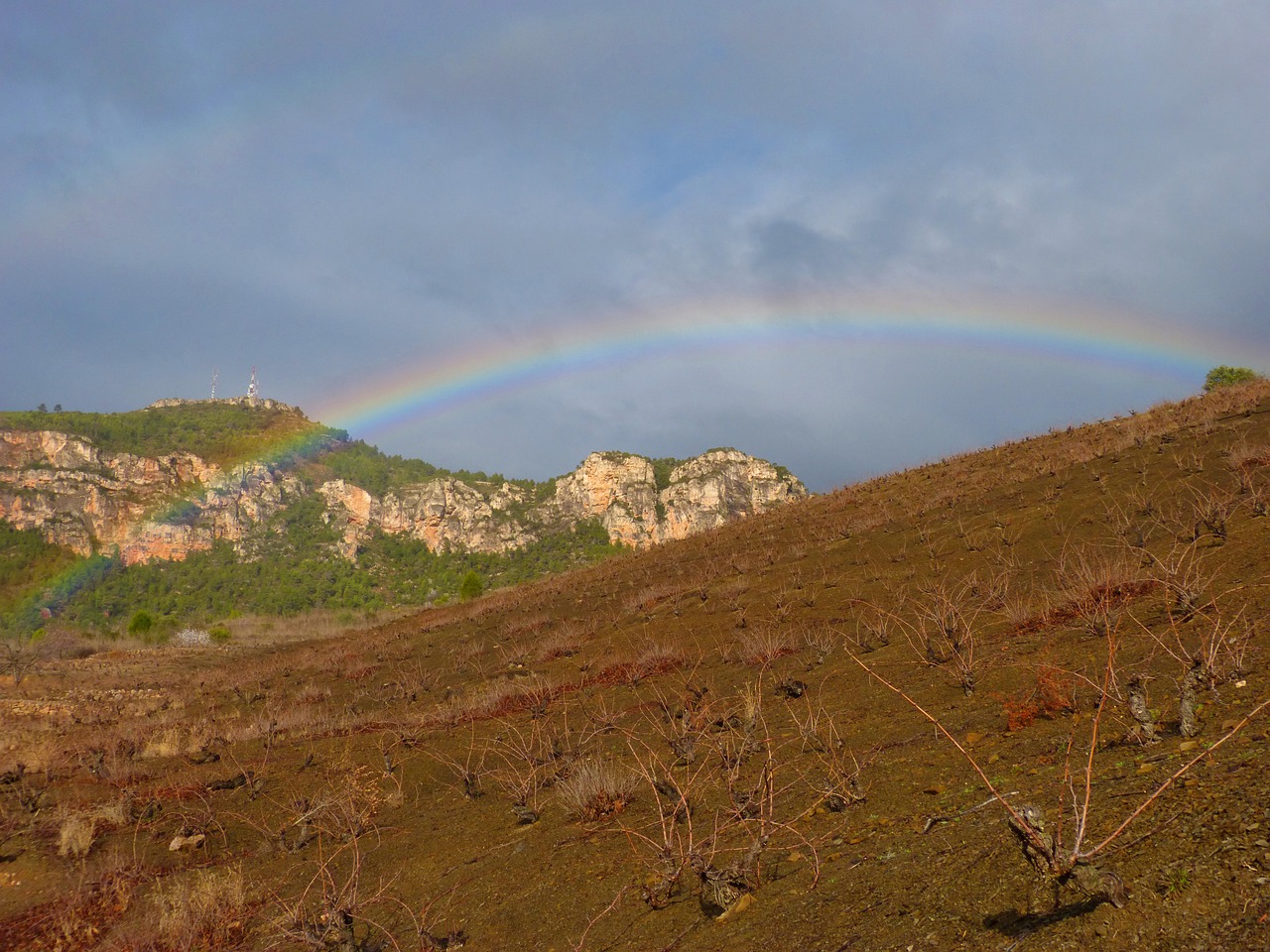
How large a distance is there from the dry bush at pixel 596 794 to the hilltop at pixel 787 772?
0.14 feet

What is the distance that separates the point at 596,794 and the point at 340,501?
126957mm

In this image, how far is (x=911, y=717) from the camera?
21.2 ft

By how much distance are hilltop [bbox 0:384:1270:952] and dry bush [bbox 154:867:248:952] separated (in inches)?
1.6

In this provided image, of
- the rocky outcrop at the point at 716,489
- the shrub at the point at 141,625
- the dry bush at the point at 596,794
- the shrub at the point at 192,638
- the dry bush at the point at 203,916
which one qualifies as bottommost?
the dry bush at the point at 203,916

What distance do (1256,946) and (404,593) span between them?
10040 centimetres

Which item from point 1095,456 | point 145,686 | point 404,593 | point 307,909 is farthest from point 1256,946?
point 404,593

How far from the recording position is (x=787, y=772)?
6078 millimetres

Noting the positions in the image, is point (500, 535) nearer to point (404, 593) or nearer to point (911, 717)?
point (404, 593)

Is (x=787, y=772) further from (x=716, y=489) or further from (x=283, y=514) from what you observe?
(x=283, y=514)

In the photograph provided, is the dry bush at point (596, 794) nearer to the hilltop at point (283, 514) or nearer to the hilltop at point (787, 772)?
the hilltop at point (787, 772)

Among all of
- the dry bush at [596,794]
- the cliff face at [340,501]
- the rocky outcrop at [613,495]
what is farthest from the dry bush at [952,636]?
the rocky outcrop at [613,495]

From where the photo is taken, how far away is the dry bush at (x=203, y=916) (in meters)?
5.60

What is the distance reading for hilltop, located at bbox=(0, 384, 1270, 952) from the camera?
2.86 m

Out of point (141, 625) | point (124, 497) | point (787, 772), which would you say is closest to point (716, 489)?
point (141, 625)
